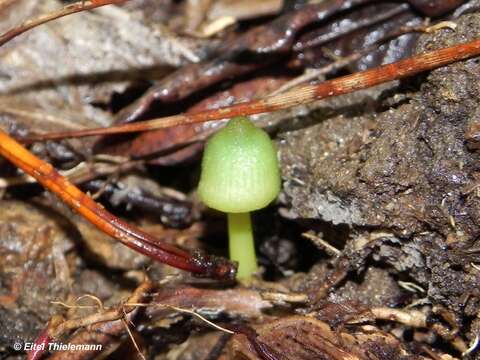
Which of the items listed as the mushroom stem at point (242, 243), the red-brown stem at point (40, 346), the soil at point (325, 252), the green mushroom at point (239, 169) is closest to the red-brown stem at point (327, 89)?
the soil at point (325, 252)

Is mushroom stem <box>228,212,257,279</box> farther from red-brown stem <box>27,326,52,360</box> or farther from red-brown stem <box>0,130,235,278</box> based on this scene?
red-brown stem <box>27,326,52,360</box>

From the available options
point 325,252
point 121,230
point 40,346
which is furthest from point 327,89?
point 40,346

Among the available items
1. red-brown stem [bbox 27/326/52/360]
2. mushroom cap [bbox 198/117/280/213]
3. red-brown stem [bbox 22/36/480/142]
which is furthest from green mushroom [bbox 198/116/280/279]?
red-brown stem [bbox 27/326/52/360]

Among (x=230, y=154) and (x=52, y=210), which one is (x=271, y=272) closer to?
(x=230, y=154)

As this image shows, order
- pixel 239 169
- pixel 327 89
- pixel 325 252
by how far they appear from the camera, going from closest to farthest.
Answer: pixel 239 169 < pixel 327 89 < pixel 325 252

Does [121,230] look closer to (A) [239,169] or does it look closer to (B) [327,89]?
(A) [239,169]

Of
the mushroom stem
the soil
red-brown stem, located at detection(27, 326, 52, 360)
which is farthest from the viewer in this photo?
the mushroom stem
